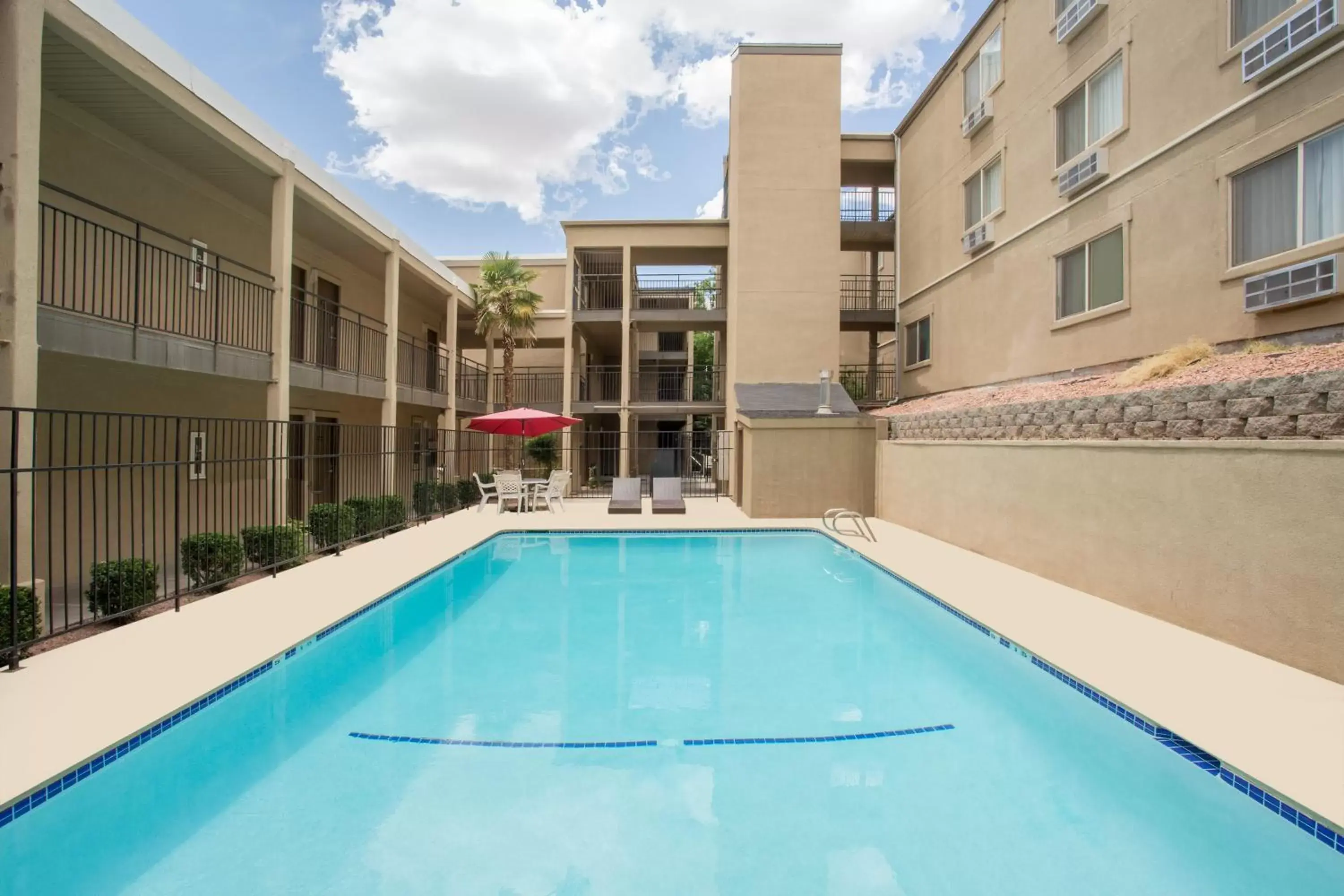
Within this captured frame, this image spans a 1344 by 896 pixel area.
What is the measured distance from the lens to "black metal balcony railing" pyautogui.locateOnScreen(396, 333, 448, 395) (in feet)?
52.2

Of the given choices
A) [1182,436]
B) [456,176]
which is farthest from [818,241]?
[456,176]

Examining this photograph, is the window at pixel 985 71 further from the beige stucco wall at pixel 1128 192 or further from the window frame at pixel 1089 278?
the window frame at pixel 1089 278

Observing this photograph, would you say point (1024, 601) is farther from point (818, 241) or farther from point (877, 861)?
point (818, 241)

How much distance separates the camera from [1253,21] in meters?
8.04

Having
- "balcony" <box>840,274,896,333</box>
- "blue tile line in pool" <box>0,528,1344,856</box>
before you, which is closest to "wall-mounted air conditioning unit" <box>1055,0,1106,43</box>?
"balcony" <box>840,274,896,333</box>

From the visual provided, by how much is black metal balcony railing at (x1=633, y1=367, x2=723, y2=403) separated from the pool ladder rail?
700 cm

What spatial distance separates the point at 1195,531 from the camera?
6027 mm

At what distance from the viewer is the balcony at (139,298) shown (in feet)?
22.1

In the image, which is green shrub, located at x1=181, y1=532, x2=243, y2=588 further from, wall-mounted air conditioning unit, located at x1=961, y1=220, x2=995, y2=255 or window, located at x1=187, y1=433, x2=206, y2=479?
wall-mounted air conditioning unit, located at x1=961, y1=220, x2=995, y2=255

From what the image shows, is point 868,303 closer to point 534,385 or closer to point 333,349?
point 534,385

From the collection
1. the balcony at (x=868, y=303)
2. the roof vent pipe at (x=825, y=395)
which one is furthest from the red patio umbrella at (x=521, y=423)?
the balcony at (x=868, y=303)

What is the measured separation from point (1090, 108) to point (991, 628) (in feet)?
31.8

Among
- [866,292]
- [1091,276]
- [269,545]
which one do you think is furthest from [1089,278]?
[269,545]

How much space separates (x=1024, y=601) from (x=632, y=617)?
13.8ft
